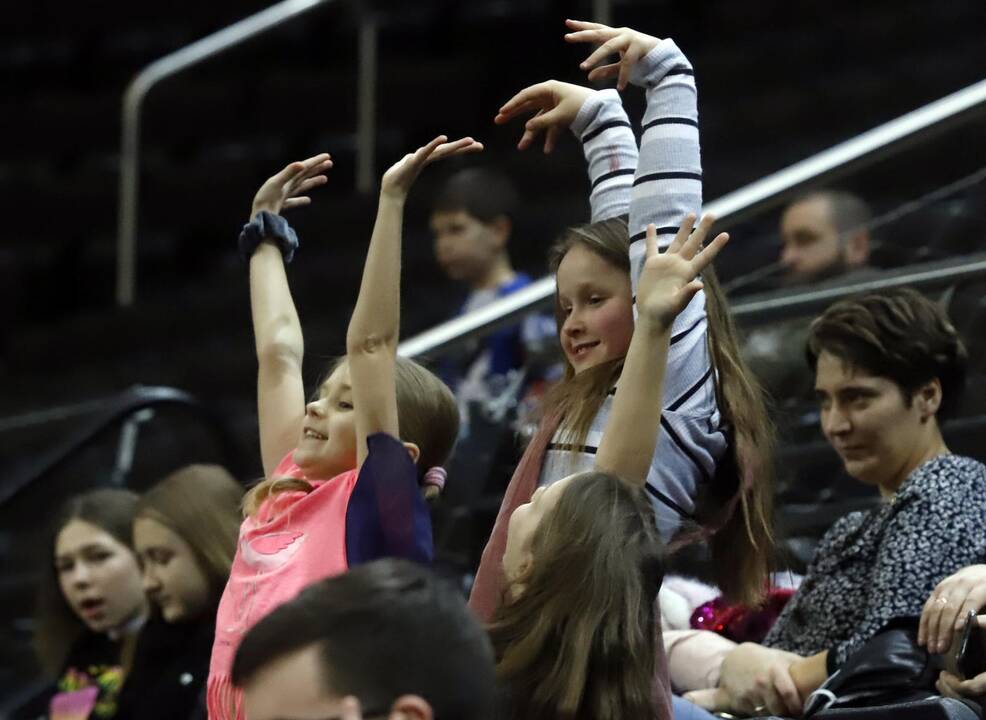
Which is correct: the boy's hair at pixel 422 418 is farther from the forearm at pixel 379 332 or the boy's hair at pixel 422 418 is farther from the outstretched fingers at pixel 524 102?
the outstretched fingers at pixel 524 102

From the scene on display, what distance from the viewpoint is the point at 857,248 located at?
162 inches

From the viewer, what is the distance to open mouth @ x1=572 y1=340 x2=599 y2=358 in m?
2.63

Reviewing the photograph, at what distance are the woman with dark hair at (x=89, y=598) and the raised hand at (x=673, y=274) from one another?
169cm

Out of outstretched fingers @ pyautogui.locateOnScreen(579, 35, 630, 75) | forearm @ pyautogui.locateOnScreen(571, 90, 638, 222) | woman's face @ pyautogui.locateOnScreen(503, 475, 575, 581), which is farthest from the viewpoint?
forearm @ pyautogui.locateOnScreen(571, 90, 638, 222)

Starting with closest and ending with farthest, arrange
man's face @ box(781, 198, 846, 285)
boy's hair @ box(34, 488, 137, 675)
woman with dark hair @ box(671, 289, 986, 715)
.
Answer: woman with dark hair @ box(671, 289, 986, 715)
boy's hair @ box(34, 488, 137, 675)
man's face @ box(781, 198, 846, 285)

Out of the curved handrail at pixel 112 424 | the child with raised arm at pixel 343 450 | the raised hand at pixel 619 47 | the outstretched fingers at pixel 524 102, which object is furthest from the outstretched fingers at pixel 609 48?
the curved handrail at pixel 112 424

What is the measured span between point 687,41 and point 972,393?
344 centimetres

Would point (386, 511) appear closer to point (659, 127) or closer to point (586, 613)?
point (586, 613)

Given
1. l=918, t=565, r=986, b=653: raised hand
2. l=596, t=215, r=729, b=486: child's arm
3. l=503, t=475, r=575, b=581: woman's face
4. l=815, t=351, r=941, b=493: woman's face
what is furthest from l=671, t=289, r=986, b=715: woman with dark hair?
l=503, t=475, r=575, b=581: woman's face

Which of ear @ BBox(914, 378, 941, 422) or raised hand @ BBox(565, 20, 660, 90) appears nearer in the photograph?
raised hand @ BBox(565, 20, 660, 90)

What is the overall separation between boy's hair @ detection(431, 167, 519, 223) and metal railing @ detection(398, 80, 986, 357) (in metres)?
0.79

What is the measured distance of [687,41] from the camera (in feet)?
22.1

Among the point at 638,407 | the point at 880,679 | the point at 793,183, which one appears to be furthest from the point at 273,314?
the point at 793,183

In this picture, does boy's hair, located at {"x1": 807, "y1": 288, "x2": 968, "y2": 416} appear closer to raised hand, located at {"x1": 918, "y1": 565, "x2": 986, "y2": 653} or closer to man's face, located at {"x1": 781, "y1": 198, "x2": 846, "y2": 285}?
raised hand, located at {"x1": 918, "y1": 565, "x2": 986, "y2": 653}
